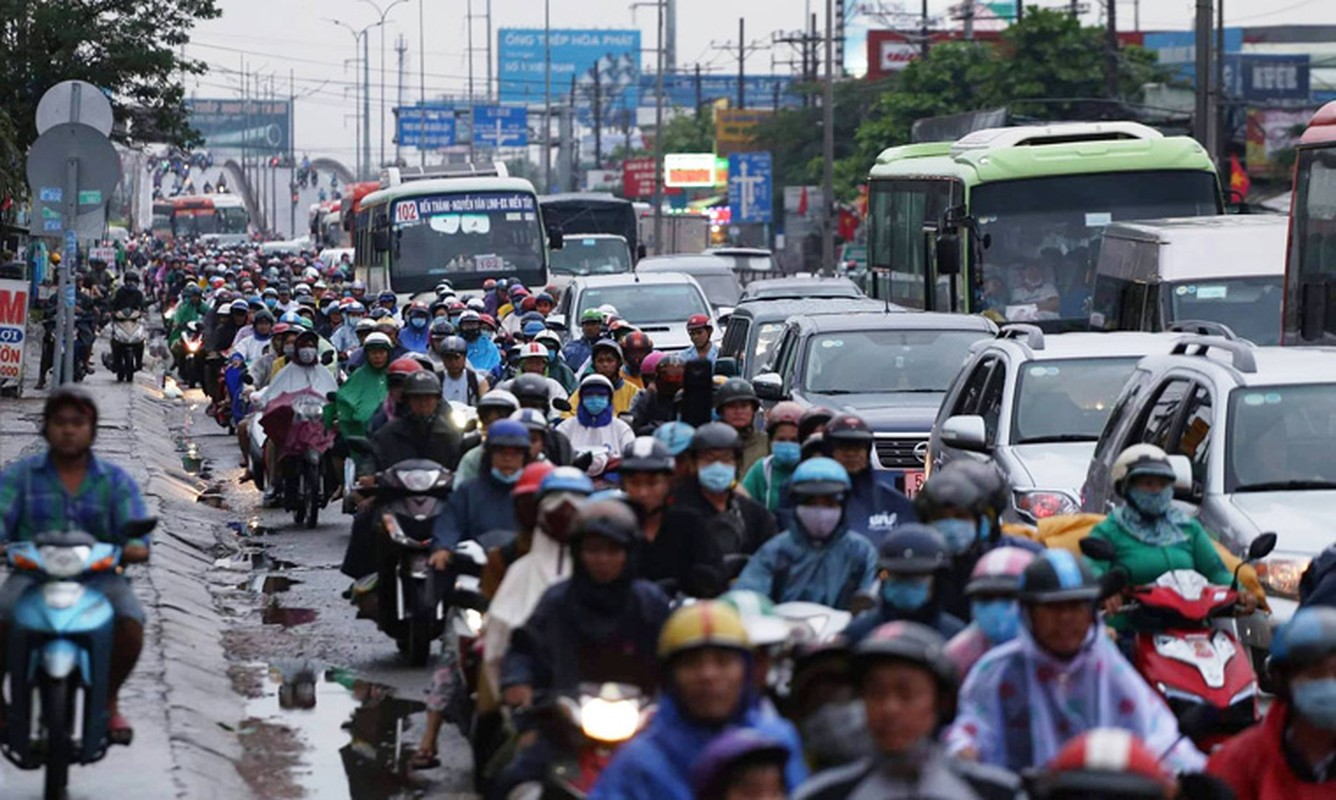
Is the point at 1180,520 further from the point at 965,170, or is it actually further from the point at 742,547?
the point at 965,170

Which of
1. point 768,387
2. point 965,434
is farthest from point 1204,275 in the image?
point 965,434

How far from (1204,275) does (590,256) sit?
24.2 m

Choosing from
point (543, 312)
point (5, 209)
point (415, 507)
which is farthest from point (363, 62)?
point (415, 507)

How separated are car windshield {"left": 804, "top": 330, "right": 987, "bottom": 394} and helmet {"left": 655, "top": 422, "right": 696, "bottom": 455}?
7.06m

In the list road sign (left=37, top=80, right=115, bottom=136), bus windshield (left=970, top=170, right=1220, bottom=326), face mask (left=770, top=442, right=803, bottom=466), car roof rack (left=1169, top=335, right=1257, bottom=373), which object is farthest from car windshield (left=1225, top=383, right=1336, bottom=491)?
bus windshield (left=970, top=170, right=1220, bottom=326)

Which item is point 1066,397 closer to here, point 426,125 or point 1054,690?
point 1054,690

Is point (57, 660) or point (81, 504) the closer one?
point (57, 660)

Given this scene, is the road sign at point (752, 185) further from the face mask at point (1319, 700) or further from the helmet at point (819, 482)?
the face mask at point (1319, 700)

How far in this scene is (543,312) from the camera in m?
28.1

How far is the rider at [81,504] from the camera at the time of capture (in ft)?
31.1

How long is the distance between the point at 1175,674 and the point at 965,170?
16719mm

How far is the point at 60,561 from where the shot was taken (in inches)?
364

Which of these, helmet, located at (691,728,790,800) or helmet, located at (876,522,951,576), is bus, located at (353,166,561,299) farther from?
helmet, located at (691,728,790,800)

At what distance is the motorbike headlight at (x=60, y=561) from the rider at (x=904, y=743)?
14.8 ft
